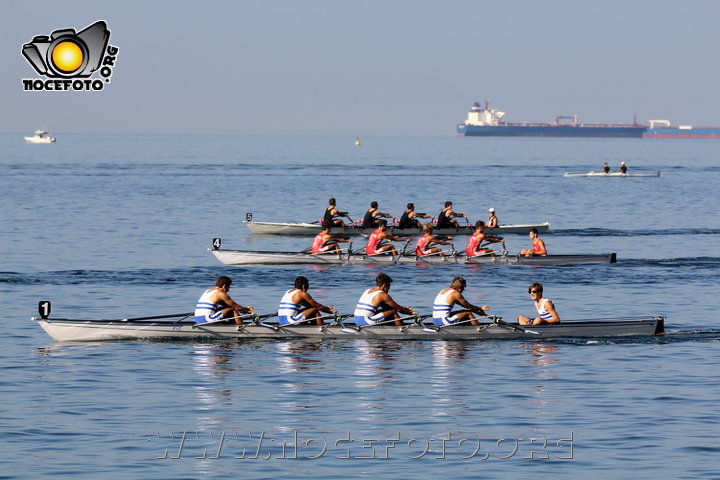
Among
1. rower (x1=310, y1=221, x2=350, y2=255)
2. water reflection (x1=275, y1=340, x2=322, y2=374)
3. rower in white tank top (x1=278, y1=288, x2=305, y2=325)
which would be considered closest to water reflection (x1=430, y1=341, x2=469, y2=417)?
water reflection (x1=275, y1=340, x2=322, y2=374)

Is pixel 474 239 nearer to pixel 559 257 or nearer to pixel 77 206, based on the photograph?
pixel 559 257

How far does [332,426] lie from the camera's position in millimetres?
20953

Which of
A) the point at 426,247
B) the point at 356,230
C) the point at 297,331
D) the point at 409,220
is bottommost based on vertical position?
the point at 297,331

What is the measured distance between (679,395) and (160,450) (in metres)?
10.3

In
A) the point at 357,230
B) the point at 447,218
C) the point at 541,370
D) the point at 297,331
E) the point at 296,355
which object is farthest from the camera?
the point at 357,230

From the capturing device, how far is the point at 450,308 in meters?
28.9

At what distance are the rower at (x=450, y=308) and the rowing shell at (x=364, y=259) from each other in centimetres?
1553

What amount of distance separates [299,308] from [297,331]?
1.81ft

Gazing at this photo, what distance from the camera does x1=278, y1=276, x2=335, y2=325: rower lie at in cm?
2859

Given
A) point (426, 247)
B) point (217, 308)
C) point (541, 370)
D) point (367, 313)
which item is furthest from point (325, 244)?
point (541, 370)

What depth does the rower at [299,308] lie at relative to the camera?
28.6 meters

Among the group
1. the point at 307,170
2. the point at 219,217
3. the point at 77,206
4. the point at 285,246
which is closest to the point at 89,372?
the point at 285,246

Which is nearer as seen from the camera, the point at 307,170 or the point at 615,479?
the point at 615,479

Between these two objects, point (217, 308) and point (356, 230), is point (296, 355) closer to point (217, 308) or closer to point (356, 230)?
point (217, 308)
